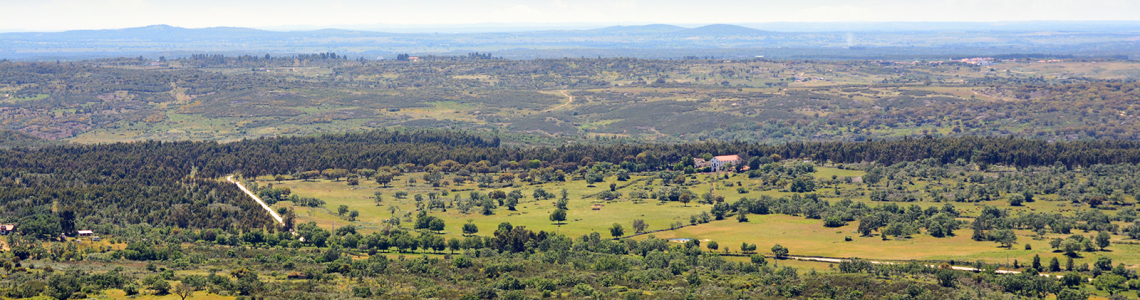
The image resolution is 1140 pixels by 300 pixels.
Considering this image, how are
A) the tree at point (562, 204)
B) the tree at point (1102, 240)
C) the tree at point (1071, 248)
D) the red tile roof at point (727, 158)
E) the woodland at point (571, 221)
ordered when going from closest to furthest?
the woodland at point (571, 221), the tree at point (1071, 248), the tree at point (1102, 240), the tree at point (562, 204), the red tile roof at point (727, 158)

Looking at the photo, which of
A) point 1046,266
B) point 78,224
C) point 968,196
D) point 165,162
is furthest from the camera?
point 165,162

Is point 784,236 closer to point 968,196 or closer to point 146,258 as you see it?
point 968,196

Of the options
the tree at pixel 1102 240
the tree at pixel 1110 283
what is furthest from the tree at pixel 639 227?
the tree at pixel 1110 283

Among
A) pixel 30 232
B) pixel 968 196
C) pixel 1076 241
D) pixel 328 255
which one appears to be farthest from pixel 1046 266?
pixel 30 232

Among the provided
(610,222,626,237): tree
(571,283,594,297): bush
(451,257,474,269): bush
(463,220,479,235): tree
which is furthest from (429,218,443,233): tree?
(571,283,594,297): bush

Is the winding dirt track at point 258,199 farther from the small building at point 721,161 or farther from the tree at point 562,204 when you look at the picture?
the small building at point 721,161
